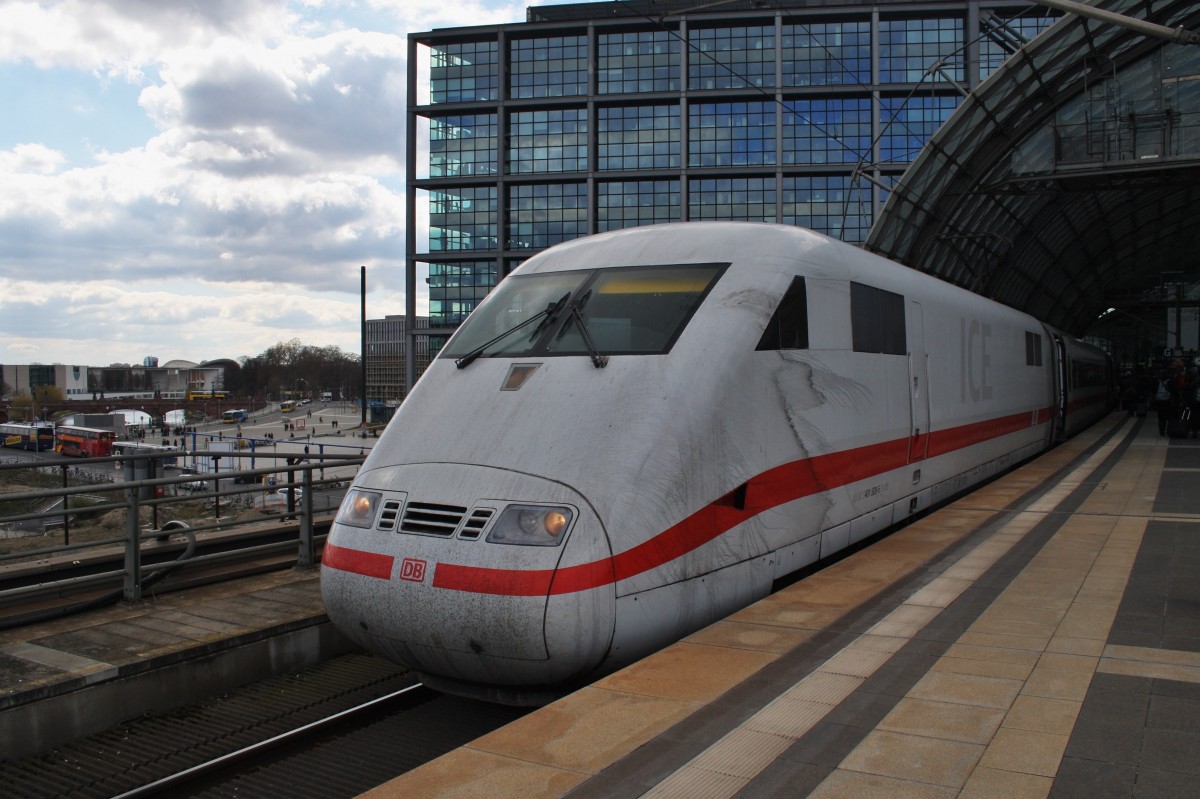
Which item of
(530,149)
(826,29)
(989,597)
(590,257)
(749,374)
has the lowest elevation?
(989,597)

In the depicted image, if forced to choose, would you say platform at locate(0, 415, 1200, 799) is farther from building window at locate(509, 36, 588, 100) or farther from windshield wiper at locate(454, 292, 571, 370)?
building window at locate(509, 36, 588, 100)

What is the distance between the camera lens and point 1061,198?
36.1m

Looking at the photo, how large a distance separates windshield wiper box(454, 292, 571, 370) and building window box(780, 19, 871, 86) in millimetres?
51884

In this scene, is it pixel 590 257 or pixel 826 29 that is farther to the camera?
pixel 826 29

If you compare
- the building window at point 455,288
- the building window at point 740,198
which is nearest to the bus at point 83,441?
the building window at point 455,288

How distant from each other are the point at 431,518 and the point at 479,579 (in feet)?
2.20

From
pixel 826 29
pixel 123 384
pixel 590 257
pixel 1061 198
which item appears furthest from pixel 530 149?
pixel 123 384

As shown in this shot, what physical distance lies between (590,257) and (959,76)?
176ft

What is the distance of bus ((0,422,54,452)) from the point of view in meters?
44.7

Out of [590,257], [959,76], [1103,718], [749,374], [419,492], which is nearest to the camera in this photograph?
[1103,718]

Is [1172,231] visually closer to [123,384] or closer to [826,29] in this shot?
[826,29]

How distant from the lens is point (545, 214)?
5828cm

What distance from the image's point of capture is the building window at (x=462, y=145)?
59156 mm

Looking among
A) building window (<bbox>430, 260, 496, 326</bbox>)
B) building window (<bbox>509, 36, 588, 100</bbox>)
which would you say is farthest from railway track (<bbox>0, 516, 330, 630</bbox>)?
building window (<bbox>509, 36, 588, 100</bbox>)
